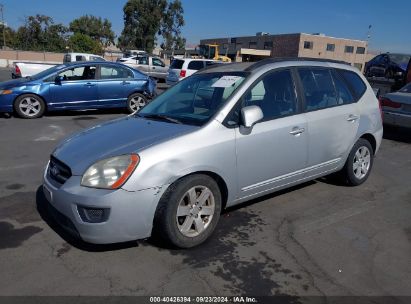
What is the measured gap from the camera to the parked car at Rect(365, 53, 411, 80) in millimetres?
16188

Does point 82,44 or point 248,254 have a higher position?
point 82,44

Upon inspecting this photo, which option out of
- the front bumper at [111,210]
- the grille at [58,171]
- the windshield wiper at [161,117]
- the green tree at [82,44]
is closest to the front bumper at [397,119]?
the windshield wiper at [161,117]

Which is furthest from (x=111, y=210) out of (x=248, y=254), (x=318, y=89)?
(x=318, y=89)

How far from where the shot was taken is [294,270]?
3301mm

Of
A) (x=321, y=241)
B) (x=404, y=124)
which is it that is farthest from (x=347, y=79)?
(x=404, y=124)

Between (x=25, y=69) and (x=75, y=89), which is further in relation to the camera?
(x=25, y=69)

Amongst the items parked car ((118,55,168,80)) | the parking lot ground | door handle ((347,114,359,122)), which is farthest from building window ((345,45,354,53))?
the parking lot ground

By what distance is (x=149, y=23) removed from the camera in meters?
72.2

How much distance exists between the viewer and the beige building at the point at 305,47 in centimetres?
7369

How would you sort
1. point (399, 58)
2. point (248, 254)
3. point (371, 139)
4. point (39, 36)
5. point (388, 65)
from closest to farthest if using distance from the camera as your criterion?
point (248, 254) < point (371, 139) < point (388, 65) < point (399, 58) < point (39, 36)

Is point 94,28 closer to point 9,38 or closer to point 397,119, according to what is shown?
point 9,38

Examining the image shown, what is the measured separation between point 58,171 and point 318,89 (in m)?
3.13

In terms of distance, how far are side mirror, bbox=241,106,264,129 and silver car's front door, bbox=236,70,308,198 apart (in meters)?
0.13

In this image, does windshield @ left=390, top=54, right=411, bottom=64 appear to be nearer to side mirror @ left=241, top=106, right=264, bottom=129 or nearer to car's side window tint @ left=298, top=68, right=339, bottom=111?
car's side window tint @ left=298, top=68, right=339, bottom=111
